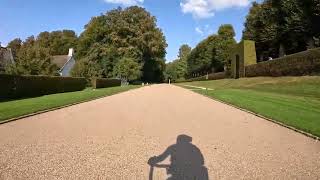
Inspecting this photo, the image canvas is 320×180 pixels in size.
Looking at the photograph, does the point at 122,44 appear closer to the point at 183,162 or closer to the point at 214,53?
the point at 214,53

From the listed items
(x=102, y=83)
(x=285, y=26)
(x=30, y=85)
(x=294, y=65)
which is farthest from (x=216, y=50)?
(x=30, y=85)

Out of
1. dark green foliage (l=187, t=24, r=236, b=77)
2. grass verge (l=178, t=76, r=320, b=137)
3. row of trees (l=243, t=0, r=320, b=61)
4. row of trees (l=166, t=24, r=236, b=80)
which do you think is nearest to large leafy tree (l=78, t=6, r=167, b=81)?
row of trees (l=166, t=24, r=236, b=80)

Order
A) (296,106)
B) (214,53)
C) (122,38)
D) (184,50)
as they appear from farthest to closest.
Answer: (184,50) < (214,53) < (122,38) < (296,106)

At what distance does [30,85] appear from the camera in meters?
29.6

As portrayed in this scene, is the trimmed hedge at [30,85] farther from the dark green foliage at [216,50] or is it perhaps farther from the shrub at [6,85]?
the dark green foliage at [216,50]

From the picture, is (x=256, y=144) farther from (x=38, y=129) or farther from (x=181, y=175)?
(x=38, y=129)

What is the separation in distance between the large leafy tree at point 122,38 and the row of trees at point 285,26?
21031mm

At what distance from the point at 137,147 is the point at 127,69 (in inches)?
2521

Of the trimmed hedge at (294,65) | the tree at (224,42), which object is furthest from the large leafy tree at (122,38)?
the trimmed hedge at (294,65)

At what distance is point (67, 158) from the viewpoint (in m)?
7.41

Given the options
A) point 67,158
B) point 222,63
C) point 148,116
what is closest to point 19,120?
point 148,116

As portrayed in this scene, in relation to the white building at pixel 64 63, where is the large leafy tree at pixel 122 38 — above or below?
above

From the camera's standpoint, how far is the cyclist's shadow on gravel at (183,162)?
628cm

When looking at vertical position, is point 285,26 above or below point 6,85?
above
